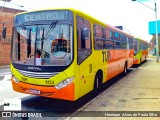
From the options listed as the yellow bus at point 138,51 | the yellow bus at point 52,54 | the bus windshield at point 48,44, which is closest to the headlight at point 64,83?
the yellow bus at point 52,54

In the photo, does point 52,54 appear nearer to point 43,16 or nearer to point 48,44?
point 48,44

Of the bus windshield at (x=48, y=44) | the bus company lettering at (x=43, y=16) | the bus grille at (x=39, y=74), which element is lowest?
the bus grille at (x=39, y=74)

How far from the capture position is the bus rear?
671 cm

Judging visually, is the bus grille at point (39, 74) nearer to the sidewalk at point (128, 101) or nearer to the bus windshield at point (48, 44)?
the bus windshield at point (48, 44)

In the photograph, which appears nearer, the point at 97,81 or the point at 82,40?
the point at 82,40

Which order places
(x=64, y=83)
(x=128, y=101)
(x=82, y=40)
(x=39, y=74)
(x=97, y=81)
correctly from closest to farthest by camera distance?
(x=64, y=83) → (x=39, y=74) → (x=82, y=40) → (x=128, y=101) → (x=97, y=81)

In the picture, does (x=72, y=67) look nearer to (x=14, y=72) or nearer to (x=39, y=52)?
(x=39, y=52)

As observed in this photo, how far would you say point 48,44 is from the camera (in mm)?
7023

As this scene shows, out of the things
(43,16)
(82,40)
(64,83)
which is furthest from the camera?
(82,40)

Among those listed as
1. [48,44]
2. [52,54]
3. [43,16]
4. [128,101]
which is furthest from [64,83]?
[128,101]

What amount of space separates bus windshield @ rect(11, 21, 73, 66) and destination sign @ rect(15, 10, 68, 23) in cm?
20

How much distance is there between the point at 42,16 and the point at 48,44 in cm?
91

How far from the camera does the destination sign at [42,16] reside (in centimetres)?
698

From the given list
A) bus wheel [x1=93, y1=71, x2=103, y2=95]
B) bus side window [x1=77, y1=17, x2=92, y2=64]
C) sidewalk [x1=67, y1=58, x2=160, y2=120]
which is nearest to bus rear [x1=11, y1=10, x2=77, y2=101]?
bus side window [x1=77, y1=17, x2=92, y2=64]
